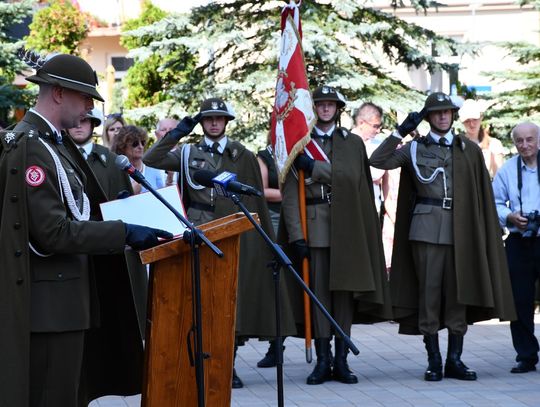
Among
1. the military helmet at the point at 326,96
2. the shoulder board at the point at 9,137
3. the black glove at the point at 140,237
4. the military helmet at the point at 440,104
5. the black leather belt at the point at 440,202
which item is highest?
the military helmet at the point at 326,96

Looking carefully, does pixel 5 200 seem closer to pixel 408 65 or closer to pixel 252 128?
pixel 252 128

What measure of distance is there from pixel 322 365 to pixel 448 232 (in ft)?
4.68

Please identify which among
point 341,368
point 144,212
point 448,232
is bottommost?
point 341,368

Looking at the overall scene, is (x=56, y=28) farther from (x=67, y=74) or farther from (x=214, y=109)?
(x=67, y=74)

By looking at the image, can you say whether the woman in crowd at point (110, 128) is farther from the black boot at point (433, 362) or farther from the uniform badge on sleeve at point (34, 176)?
the uniform badge on sleeve at point (34, 176)

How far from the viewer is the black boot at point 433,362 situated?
9.60 m

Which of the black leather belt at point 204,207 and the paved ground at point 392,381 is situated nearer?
the paved ground at point 392,381

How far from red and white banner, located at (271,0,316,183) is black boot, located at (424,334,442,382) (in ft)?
5.63

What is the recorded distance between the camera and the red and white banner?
377 inches

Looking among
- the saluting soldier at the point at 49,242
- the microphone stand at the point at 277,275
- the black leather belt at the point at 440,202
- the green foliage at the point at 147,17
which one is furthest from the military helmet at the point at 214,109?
the green foliage at the point at 147,17

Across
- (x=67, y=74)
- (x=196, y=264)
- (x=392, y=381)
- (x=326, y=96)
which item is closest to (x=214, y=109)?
(x=326, y=96)

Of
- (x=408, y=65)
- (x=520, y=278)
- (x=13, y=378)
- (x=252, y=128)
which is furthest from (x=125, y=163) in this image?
(x=408, y=65)

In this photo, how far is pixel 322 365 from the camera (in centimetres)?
957

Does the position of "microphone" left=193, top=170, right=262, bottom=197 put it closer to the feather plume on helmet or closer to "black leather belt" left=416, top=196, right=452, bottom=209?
the feather plume on helmet
